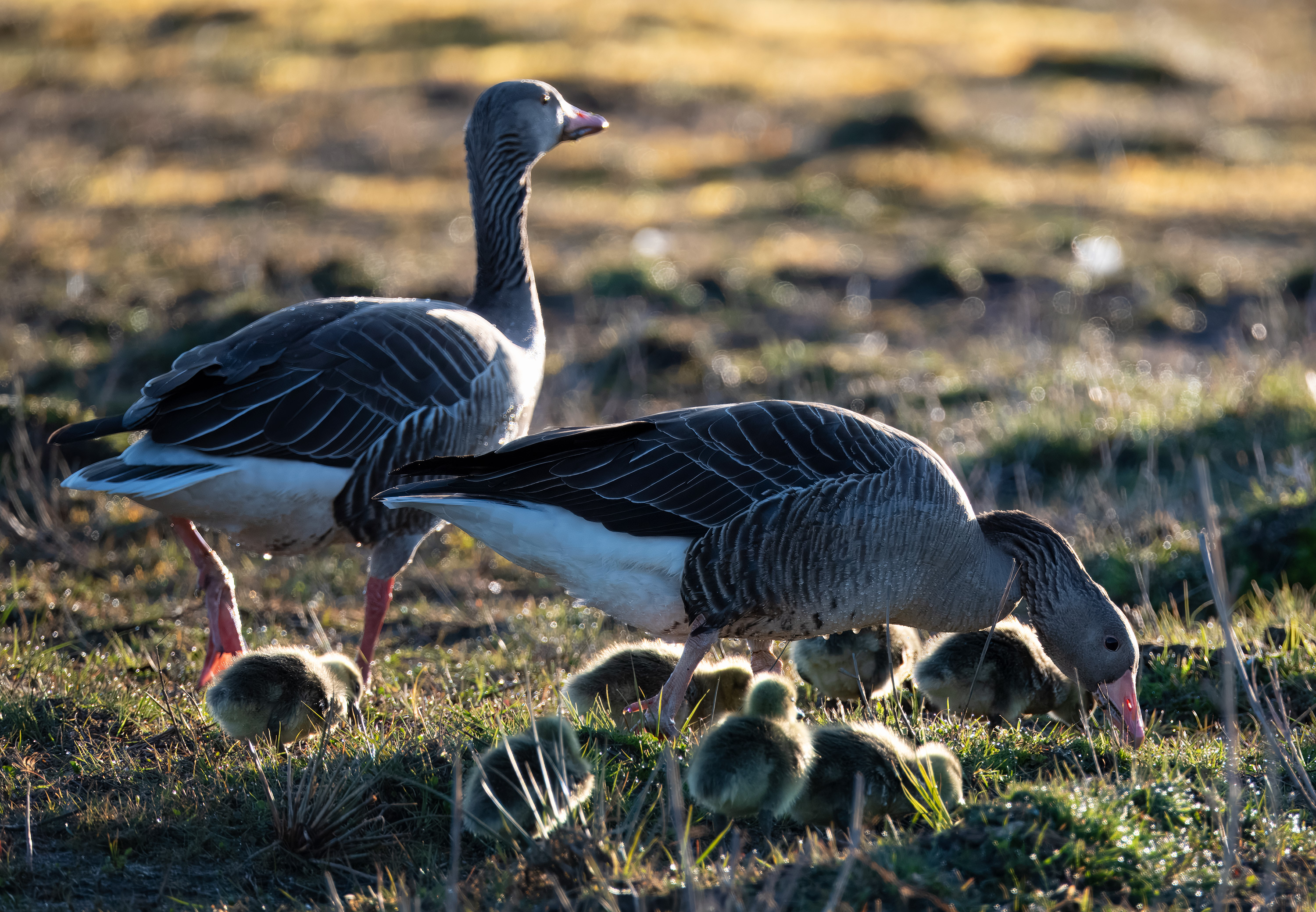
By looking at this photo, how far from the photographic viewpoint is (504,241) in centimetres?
714

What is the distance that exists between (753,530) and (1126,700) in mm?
1740

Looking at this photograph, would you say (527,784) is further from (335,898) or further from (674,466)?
(674,466)

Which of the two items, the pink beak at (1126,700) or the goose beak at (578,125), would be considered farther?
the goose beak at (578,125)

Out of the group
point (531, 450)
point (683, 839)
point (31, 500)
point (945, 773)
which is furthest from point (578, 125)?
point (683, 839)

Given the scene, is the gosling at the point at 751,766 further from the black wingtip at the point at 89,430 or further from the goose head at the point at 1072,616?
the black wingtip at the point at 89,430

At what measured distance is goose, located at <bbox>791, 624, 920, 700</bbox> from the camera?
5.49 meters

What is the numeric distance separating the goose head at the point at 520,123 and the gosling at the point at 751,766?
4.14m

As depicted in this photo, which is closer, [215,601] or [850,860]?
[850,860]

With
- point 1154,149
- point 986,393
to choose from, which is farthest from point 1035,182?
point 986,393

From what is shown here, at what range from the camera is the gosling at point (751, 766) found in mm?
3973

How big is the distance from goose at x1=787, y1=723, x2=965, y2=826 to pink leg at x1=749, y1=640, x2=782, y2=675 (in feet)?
4.87

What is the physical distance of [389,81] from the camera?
30484 mm

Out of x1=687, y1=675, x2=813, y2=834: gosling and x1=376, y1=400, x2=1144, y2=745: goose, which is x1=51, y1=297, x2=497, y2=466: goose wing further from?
x1=687, y1=675, x2=813, y2=834: gosling

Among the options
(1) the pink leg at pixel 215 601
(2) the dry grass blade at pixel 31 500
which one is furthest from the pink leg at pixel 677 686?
(2) the dry grass blade at pixel 31 500
